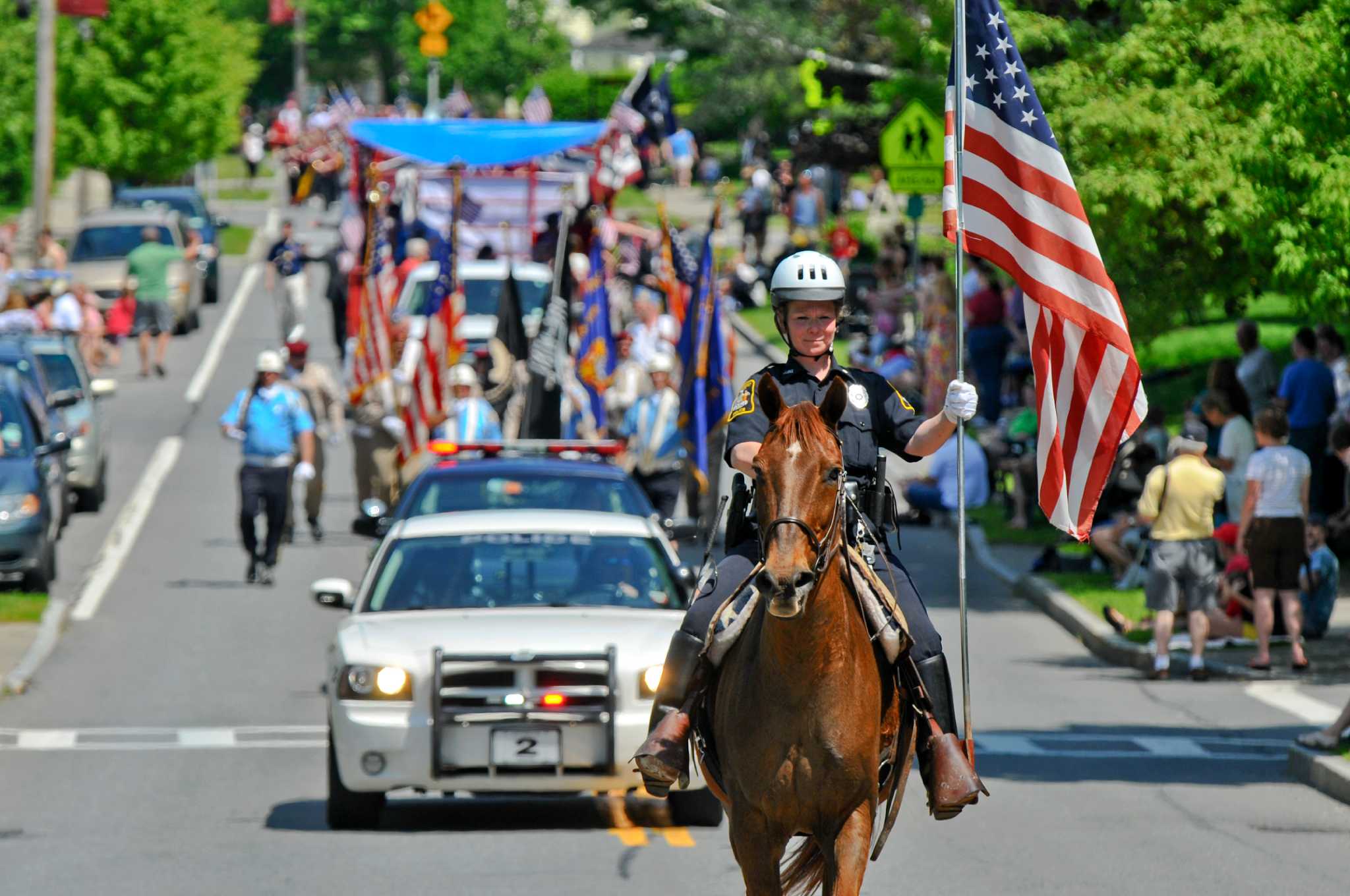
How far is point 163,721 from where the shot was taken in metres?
15.9

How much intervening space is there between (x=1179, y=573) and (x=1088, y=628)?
2.15m

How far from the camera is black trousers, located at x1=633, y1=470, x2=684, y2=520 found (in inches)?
845

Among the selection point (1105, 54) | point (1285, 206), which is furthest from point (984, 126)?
point (1105, 54)

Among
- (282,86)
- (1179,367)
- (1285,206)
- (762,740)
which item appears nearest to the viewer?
(762,740)

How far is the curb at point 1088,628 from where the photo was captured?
18.1 meters

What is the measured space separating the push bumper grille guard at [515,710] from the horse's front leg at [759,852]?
375 centimetres

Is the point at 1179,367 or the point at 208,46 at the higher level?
the point at 208,46

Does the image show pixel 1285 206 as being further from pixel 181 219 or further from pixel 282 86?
pixel 282 86

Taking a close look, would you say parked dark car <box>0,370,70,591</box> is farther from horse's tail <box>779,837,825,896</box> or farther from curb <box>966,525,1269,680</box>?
horse's tail <box>779,837,825,896</box>

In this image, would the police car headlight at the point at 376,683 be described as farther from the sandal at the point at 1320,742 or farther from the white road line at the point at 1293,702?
the white road line at the point at 1293,702

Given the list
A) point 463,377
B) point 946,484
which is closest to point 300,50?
point 946,484

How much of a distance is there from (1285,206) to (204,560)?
12.1 metres

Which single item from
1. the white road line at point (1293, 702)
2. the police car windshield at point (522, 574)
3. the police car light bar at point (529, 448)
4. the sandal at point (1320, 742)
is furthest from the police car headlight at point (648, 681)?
the white road line at point (1293, 702)

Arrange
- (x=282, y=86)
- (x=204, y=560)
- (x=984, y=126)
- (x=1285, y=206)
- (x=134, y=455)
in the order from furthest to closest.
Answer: (x=282, y=86), (x=134, y=455), (x=204, y=560), (x=1285, y=206), (x=984, y=126)
